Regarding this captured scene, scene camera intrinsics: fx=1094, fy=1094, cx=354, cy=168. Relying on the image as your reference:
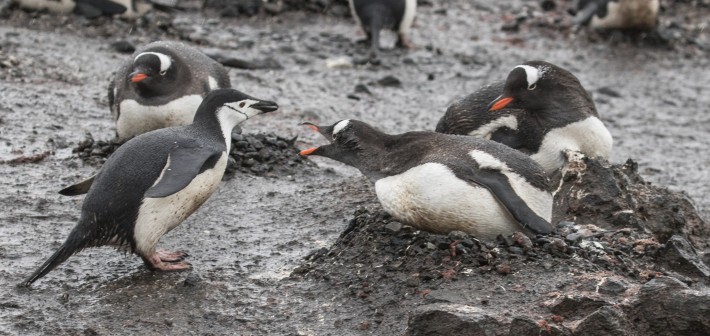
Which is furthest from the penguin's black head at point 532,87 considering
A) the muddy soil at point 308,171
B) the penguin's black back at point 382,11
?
the penguin's black back at point 382,11

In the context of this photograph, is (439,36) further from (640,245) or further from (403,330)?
(403,330)

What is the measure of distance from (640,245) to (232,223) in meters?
1.97

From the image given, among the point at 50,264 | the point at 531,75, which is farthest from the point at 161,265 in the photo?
the point at 531,75

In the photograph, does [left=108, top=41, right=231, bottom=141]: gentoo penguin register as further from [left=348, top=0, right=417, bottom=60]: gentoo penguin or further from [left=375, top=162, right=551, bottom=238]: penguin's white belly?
[left=348, top=0, right=417, bottom=60]: gentoo penguin

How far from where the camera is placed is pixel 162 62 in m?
6.23

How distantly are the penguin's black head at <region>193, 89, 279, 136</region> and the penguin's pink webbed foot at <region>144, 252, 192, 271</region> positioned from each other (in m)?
0.66

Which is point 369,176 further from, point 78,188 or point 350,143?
point 78,188

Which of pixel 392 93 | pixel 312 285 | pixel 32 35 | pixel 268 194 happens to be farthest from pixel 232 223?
pixel 32 35

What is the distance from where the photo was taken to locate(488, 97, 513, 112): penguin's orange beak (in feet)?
18.6

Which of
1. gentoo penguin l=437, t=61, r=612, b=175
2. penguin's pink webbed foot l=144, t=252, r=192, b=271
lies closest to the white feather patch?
gentoo penguin l=437, t=61, r=612, b=175

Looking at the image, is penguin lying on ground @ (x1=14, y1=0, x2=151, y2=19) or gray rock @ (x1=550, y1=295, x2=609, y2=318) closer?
gray rock @ (x1=550, y1=295, x2=609, y2=318)

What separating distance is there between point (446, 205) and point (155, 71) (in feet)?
7.90

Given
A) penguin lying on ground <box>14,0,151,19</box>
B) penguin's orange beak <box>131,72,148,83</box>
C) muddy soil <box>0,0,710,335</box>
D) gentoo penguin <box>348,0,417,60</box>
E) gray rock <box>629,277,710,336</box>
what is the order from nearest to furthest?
gray rock <box>629,277,710,336</box>
muddy soil <box>0,0,710,335</box>
penguin's orange beak <box>131,72,148,83</box>
penguin lying on ground <box>14,0,151,19</box>
gentoo penguin <box>348,0,417,60</box>

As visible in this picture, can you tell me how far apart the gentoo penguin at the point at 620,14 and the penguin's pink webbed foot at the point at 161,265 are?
23.9 feet
